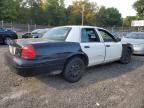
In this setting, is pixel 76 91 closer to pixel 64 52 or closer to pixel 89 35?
pixel 64 52

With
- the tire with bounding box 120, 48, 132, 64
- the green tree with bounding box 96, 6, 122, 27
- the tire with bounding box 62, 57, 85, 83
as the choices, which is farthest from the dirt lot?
the green tree with bounding box 96, 6, 122, 27

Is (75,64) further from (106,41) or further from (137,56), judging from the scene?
(137,56)

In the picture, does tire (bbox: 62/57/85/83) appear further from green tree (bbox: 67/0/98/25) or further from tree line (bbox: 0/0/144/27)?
green tree (bbox: 67/0/98/25)

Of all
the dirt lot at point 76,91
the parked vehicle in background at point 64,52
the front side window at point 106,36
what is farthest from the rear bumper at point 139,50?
the dirt lot at point 76,91

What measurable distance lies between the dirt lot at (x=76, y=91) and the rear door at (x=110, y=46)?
2.11ft

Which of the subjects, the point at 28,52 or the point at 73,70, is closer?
the point at 28,52

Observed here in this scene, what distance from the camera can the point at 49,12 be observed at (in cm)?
6475

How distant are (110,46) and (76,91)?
247cm

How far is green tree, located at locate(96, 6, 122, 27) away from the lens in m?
78.7

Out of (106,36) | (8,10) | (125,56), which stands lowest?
(125,56)

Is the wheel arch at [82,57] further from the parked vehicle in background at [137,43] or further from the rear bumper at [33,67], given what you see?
the parked vehicle in background at [137,43]

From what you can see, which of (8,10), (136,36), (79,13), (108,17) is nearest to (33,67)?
(136,36)

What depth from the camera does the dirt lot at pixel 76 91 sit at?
4.54 m

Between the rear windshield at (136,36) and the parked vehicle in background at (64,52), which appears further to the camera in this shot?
the rear windshield at (136,36)
